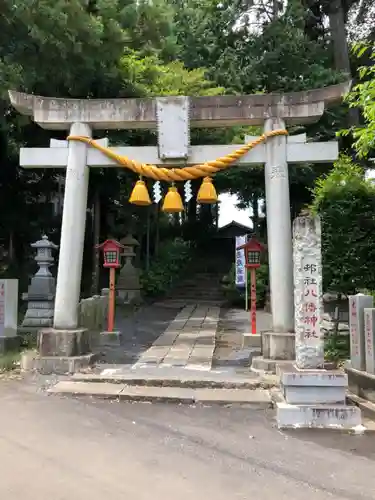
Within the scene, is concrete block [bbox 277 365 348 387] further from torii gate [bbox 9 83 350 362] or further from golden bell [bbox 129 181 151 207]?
golden bell [bbox 129 181 151 207]

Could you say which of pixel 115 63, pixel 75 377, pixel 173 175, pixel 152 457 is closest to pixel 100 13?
pixel 115 63

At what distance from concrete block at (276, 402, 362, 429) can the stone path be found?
2.95m

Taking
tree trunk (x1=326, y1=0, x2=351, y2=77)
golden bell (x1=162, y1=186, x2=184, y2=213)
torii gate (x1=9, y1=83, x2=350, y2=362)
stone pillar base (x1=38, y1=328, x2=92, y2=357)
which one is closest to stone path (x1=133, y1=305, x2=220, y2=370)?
stone pillar base (x1=38, y1=328, x2=92, y2=357)

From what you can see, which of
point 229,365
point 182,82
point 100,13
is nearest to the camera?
point 229,365

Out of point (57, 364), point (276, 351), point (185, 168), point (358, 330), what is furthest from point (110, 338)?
point (358, 330)

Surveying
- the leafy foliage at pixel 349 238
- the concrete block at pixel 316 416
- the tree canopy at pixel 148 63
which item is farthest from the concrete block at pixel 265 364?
the tree canopy at pixel 148 63

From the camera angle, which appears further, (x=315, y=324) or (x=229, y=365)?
(x=229, y=365)

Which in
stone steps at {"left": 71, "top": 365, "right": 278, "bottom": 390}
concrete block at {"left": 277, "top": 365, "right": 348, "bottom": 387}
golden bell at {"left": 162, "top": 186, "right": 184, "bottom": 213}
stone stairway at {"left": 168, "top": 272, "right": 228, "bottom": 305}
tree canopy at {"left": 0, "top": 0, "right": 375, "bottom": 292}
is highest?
tree canopy at {"left": 0, "top": 0, "right": 375, "bottom": 292}

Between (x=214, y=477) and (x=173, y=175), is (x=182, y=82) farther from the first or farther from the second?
(x=214, y=477)

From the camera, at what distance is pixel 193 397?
21.5ft

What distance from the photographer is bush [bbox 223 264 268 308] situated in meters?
18.6

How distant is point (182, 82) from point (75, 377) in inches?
450

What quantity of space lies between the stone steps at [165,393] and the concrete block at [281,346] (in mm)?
1055

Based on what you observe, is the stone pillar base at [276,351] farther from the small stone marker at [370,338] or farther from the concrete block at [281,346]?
the small stone marker at [370,338]
